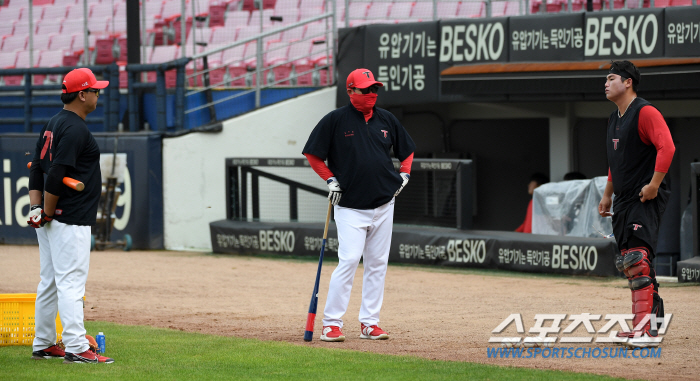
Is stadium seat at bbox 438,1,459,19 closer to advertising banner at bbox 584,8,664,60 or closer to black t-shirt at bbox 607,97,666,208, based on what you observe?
advertising banner at bbox 584,8,664,60

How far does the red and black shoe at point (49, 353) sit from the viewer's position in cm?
588

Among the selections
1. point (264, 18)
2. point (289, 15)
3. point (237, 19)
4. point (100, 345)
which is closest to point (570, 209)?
point (100, 345)

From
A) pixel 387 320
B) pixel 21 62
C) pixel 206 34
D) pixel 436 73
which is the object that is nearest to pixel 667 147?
pixel 387 320

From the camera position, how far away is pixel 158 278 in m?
11.2

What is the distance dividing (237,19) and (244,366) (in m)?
14.6

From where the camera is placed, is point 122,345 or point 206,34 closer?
point 122,345

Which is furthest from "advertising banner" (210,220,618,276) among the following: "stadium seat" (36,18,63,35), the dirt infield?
"stadium seat" (36,18,63,35)

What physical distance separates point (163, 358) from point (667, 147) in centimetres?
343

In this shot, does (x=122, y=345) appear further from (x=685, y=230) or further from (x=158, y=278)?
(x=685, y=230)

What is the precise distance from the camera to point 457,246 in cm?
1172

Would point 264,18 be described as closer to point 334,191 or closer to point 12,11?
point 12,11

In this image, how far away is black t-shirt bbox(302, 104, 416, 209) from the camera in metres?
6.53

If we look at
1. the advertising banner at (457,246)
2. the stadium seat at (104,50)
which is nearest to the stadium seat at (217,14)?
the stadium seat at (104,50)

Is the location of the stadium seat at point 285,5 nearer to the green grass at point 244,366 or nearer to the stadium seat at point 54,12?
the stadium seat at point 54,12
